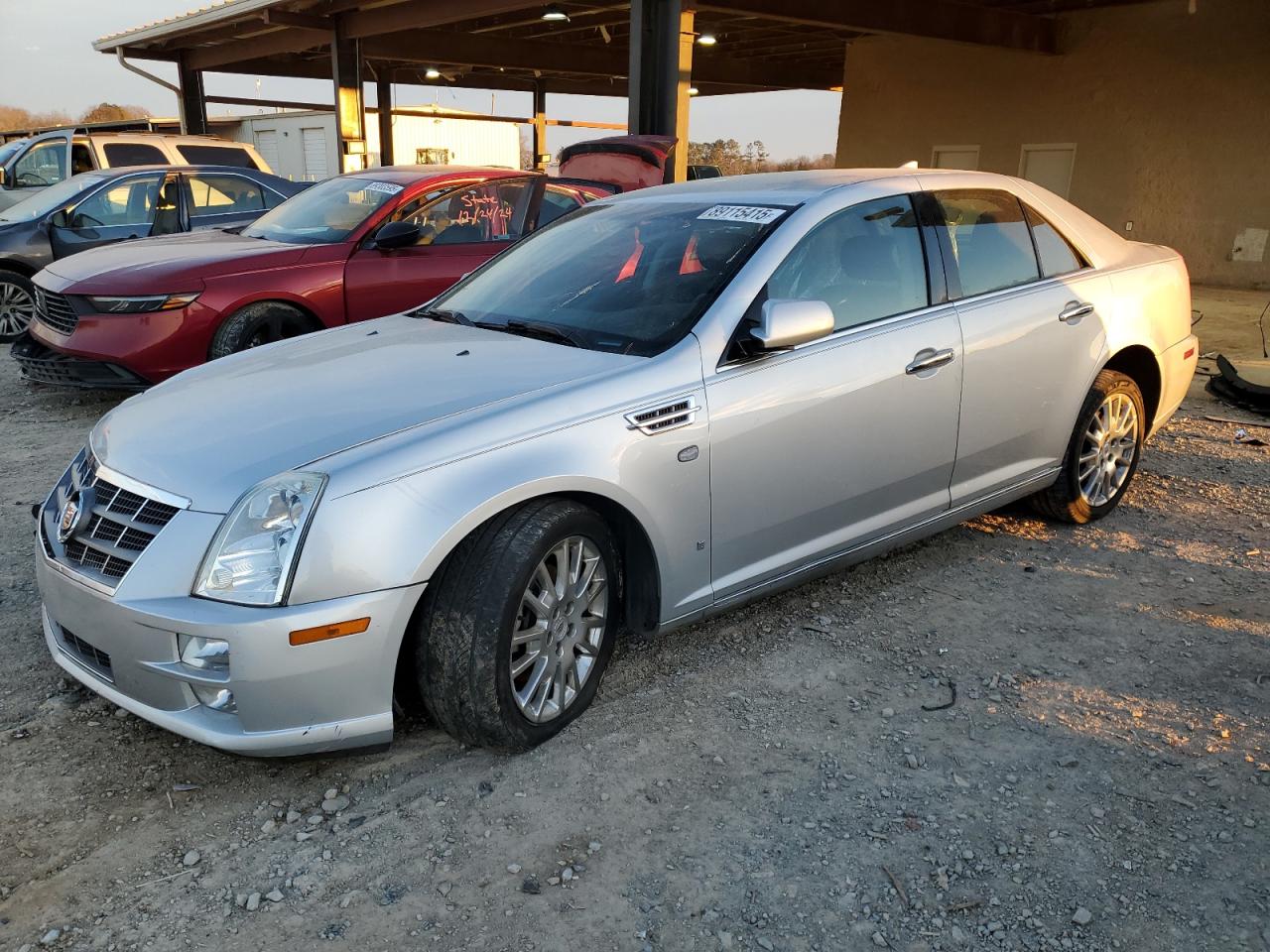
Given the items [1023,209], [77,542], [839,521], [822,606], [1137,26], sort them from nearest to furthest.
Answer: [77,542] < [839,521] < [822,606] < [1023,209] < [1137,26]

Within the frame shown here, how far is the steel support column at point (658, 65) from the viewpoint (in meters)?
10.8

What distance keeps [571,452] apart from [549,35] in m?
17.8

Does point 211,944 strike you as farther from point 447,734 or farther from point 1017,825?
point 1017,825

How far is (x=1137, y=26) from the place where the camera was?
13609 millimetres

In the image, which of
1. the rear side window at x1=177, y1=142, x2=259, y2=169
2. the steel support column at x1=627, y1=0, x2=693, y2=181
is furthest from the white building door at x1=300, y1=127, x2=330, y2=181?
the steel support column at x1=627, y1=0, x2=693, y2=181

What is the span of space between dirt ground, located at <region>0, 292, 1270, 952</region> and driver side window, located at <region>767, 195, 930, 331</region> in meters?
1.18

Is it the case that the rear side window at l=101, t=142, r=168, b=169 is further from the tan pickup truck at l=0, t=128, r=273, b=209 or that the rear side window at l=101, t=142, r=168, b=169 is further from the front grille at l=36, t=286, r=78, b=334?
the front grille at l=36, t=286, r=78, b=334

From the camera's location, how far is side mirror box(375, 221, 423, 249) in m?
6.38

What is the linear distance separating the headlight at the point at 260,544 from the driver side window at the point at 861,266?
5.48ft

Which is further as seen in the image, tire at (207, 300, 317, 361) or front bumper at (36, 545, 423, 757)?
tire at (207, 300, 317, 361)

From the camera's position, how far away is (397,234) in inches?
251

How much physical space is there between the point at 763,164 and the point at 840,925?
4530 centimetres

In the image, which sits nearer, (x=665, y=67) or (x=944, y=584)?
(x=944, y=584)

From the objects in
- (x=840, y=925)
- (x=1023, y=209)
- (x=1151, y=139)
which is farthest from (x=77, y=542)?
(x=1151, y=139)
